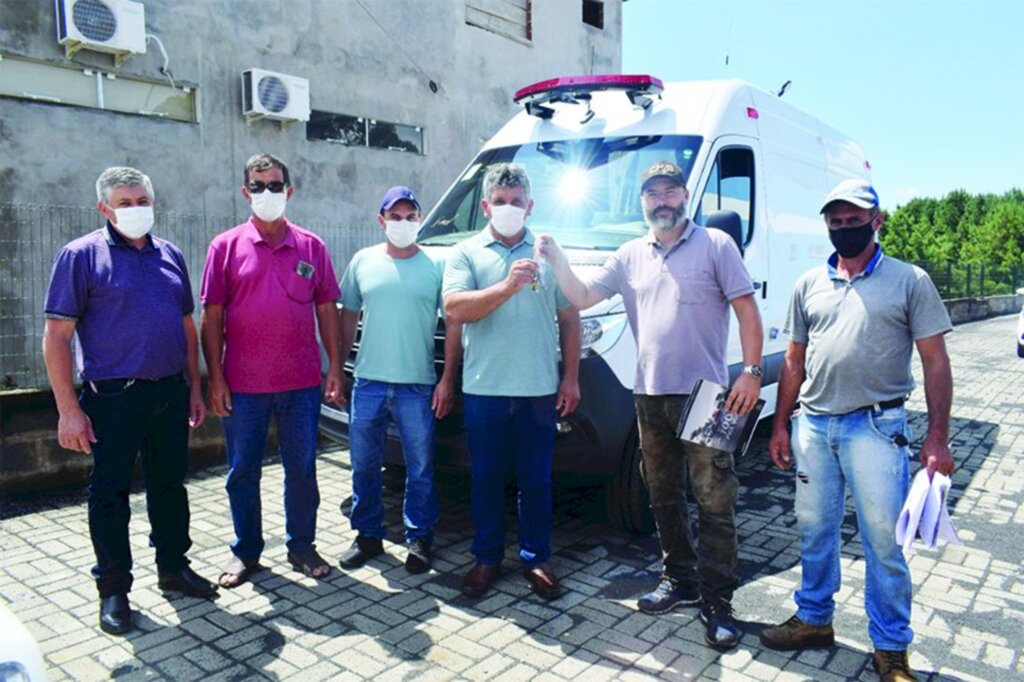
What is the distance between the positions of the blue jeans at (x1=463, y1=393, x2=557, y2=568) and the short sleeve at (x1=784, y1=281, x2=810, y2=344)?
1.17 metres

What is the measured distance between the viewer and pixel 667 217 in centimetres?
347

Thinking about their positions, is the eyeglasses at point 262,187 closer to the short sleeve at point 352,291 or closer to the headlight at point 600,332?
the short sleeve at point 352,291

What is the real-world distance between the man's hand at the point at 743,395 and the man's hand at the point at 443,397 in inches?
56.1

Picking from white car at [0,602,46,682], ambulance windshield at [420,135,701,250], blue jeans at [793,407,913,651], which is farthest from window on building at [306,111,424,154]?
white car at [0,602,46,682]

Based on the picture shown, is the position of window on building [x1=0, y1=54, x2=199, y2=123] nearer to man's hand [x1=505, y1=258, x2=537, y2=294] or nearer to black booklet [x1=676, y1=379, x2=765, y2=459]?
man's hand [x1=505, y1=258, x2=537, y2=294]

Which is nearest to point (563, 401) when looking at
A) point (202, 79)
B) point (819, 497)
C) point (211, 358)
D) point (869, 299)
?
point (819, 497)

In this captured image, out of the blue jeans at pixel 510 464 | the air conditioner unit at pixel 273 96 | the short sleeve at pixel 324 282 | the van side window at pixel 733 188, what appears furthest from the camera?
the air conditioner unit at pixel 273 96

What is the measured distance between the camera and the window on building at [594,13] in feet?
52.5

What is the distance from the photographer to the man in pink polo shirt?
393 cm

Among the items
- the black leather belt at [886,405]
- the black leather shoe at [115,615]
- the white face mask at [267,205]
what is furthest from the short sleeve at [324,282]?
the black leather belt at [886,405]

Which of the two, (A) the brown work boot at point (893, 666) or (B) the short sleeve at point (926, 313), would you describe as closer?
(B) the short sleeve at point (926, 313)

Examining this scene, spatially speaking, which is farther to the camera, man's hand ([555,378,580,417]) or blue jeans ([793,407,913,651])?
man's hand ([555,378,580,417])

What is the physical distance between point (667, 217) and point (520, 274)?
689 millimetres

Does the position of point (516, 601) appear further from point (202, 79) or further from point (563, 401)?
point (202, 79)
